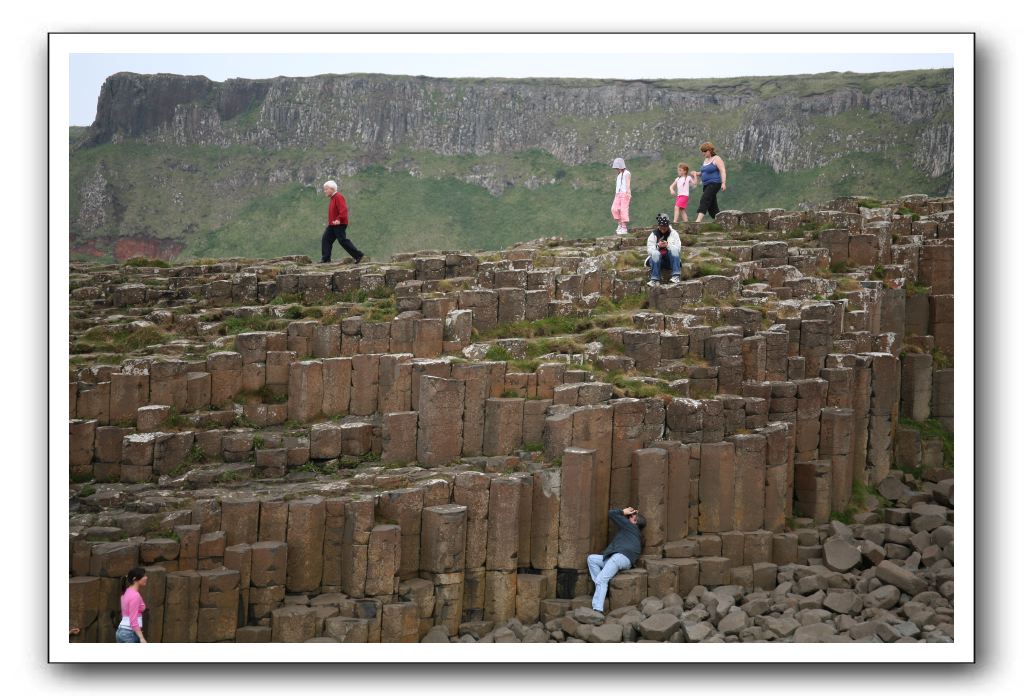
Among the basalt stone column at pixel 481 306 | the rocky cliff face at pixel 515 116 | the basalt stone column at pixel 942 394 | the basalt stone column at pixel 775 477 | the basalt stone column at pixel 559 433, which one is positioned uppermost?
the rocky cliff face at pixel 515 116

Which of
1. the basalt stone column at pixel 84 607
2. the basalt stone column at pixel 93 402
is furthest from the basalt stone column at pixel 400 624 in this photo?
the basalt stone column at pixel 93 402

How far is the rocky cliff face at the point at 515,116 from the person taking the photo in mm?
45500

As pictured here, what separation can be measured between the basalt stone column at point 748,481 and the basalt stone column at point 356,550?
6333 mm

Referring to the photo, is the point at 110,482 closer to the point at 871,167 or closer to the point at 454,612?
the point at 454,612

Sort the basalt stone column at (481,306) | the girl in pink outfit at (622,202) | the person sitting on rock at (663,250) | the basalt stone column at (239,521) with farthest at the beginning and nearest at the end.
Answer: the girl in pink outfit at (622,202) < the person sitting on rock at (663,250) < the basalt stone column at (481,306) < the basalt stone column at (239,521)

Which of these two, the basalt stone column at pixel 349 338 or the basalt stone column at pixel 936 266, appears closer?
the basalt stone column at pixel 349 338

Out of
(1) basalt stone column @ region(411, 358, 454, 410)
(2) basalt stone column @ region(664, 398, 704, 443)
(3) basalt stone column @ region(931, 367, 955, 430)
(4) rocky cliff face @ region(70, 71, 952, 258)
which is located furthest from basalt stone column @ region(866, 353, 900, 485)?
(4) rocky cliff face @ region(70, 71, 952, 258)

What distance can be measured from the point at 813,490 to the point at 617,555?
4714mm

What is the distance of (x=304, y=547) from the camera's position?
21922 mm

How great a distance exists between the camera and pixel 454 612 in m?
22.4

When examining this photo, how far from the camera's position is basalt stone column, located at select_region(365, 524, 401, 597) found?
2189cm

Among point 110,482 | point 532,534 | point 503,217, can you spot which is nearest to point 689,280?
point 532,534

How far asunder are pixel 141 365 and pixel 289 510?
4.14m

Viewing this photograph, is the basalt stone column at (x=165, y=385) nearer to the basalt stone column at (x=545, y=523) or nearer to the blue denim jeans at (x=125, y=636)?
the blue denim jeans at (x=125, y=636)
